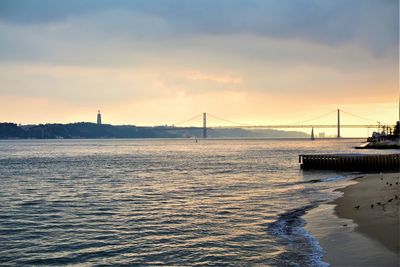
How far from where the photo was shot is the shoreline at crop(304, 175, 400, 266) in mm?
12547

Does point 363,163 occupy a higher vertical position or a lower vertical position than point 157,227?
higher

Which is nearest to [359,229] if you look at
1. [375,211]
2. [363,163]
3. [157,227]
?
[375,211]

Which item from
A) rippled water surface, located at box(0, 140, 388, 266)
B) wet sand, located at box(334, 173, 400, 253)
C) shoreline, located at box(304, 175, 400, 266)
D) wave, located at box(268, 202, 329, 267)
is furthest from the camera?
wet sand, located at box(334, 173, 400, 253)

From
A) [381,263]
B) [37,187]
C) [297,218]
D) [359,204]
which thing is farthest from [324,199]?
[37,187]

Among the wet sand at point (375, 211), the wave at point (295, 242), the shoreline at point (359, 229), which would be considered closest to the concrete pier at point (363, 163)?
the wet sand at point (375, 211)

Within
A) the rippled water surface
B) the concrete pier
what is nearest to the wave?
the rippled water surface

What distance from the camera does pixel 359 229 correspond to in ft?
52.6

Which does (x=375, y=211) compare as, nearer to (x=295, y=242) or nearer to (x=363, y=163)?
(x=295, y=242)

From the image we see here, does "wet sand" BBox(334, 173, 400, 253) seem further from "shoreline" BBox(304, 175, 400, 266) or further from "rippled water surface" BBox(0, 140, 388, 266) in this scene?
"rippled water surface" BBox(0, 140, 388, 266)

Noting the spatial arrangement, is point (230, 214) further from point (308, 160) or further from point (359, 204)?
point (308, 160)

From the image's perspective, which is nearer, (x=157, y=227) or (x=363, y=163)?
(x=157, y=227)

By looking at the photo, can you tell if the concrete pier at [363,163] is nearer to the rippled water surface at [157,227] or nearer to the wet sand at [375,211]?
the rippled water surface at [157,227]

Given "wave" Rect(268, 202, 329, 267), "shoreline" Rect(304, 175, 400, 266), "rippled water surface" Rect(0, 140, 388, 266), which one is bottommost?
"rippled water surface" Rect(0, 140, 388, 266)

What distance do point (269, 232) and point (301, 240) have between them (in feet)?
5.95
